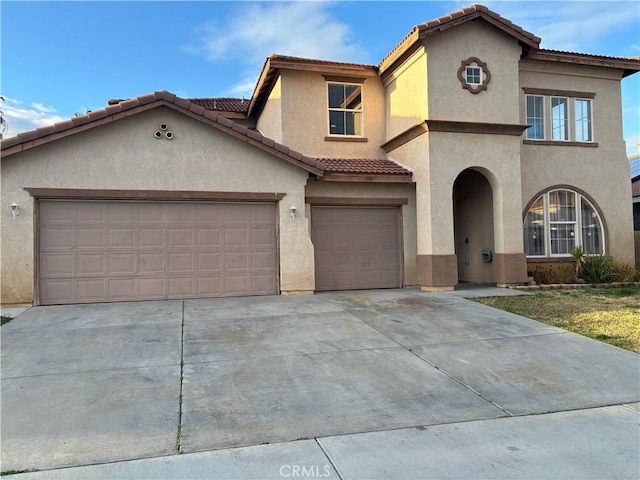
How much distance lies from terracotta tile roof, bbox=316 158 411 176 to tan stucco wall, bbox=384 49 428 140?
1099mm

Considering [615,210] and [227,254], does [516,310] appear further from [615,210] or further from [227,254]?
[615,210]

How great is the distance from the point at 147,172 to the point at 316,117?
5738mm

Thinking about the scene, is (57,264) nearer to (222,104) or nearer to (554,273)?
(222,104)

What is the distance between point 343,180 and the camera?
13148 mm

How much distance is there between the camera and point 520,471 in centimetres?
387

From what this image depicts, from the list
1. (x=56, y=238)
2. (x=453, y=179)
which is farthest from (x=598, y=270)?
(x=56, y=238)

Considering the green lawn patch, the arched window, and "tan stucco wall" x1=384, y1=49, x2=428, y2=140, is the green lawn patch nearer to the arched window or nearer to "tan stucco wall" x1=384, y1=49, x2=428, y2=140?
the arched window

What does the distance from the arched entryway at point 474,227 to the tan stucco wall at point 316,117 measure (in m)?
3.10

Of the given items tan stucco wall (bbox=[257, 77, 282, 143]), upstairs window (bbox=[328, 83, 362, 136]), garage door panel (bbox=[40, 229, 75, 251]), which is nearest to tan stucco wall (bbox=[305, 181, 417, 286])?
upstairs window (bbox=[328, 83, 362, 136])

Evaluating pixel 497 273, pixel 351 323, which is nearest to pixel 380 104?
pixel 497 273

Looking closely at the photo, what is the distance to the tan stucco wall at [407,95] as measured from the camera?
1298 centimetres

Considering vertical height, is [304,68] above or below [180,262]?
above

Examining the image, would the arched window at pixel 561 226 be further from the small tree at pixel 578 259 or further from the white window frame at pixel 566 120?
the white window frame at pixel 566 120

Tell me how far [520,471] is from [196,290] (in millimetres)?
9177
